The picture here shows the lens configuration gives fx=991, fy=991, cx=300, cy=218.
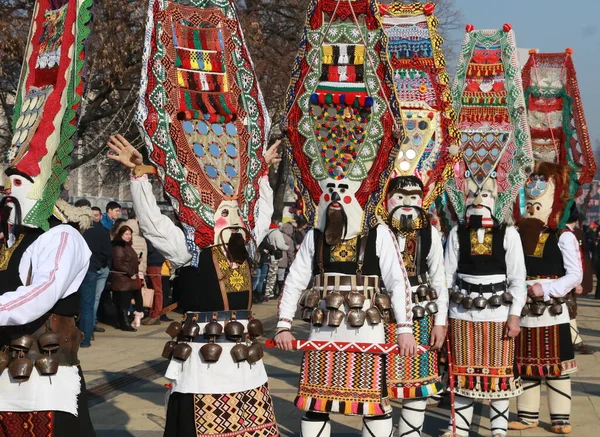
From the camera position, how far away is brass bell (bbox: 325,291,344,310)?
629 centimetres

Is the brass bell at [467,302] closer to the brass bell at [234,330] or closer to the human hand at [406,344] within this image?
the human hand at [406,344]

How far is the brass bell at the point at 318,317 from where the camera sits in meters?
6.35

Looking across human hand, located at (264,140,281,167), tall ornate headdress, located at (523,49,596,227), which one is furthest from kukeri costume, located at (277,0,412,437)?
tall ornate headdress, located at (523,49,596,227)

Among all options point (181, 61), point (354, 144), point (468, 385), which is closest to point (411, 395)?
point (468, 385)

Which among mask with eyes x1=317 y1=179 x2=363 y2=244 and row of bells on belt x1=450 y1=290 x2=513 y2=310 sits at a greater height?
mask with eyes x1=317 y1=179 x2=363 y2=244

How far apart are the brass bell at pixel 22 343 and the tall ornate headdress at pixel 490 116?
4.53 m

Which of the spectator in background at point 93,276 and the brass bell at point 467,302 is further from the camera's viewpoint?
the spectator in background at point 93,276

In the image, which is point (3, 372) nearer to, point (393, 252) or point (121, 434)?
point (393, 252)

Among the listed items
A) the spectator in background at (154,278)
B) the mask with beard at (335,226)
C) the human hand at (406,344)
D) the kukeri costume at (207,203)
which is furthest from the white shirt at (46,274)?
the spectator in background at (154,278)

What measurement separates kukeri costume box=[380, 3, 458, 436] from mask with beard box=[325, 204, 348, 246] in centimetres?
145

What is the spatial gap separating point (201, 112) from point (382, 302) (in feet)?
5.49

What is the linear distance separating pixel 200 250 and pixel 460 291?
3.02 meters

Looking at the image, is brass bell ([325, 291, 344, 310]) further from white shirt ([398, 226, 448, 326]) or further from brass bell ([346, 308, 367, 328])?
white shirt ([398, 226, 448, 326])

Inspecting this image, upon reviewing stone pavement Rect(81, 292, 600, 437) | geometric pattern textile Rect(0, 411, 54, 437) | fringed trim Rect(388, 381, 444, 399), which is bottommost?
stone pavement Rect(81, 292, 600, 437)
